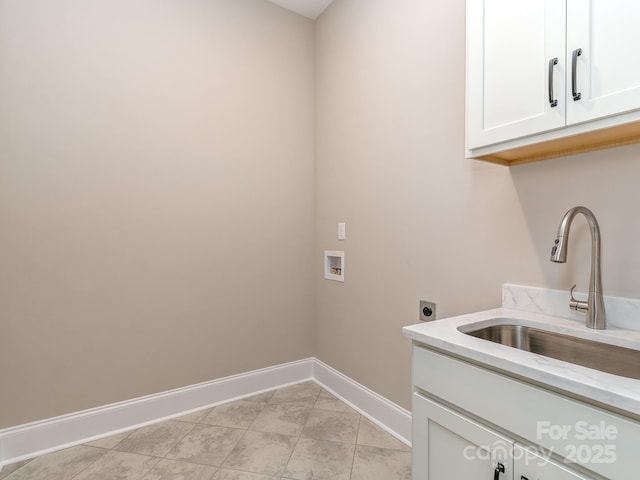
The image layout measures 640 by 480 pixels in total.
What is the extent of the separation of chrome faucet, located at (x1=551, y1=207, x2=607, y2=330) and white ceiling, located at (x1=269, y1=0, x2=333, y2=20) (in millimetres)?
2313

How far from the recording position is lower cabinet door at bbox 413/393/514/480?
0.88 m

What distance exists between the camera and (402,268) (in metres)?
1.89

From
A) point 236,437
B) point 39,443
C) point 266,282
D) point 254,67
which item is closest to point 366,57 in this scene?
point 254,67

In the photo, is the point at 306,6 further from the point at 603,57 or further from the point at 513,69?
the point at 603,57

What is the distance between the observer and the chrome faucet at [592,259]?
105cm

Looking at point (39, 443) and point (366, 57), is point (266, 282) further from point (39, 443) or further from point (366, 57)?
point (366, 57)

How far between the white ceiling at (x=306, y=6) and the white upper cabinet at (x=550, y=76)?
1.63 metres

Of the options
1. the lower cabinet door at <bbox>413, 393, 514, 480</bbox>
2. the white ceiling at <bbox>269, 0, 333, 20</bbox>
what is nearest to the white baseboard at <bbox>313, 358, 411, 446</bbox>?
the lower cabinet door at <bbox>413, 393, 514, 480</bbox>

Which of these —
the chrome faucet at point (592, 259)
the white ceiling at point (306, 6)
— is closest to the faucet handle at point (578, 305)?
the chrome faucet at point (592, 259)

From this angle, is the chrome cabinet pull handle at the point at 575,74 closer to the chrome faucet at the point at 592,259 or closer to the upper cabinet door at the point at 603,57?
the upper cabinet door at the point at 603,57

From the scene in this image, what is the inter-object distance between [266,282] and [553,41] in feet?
6.79

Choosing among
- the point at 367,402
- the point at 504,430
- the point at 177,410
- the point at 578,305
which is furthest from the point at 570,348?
the point at 177,410

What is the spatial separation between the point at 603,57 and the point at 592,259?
60 cm

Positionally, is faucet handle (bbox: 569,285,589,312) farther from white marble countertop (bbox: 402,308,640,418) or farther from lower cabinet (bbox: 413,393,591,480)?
lower cabinet (bbox: 413,393,591,480)
